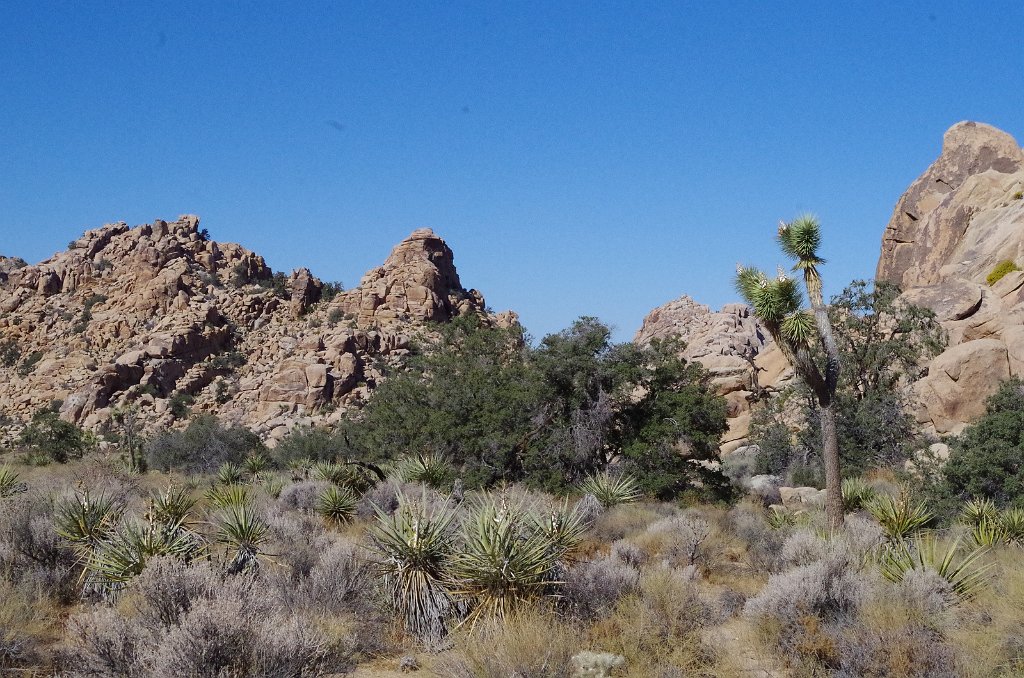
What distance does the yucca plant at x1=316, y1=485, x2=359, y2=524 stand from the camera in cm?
1413

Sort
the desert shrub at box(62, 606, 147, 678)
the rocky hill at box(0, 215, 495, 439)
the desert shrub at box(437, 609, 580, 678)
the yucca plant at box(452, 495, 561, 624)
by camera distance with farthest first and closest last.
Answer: the rocky hill at box(0, 215, 495, 439)
the yucca plant at box(452, 495, 561, 624)
the desert shrub at box(437, 609, 580, 678)
the desert shrub at box(62, 606, 147, 678)

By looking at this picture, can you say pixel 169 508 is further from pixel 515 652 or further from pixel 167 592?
pixel 515 652

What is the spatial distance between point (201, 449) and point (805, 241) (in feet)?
96.1

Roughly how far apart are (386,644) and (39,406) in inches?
2068

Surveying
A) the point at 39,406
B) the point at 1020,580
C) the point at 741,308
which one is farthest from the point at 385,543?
the point at 741,308

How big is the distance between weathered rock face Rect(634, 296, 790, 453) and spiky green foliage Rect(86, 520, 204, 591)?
20838 millimetres

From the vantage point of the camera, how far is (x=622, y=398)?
20297 millimetres

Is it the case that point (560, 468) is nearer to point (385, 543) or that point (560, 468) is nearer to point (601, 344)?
point (601, 344)

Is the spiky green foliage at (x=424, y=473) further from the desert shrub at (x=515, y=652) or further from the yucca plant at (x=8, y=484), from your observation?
the desert shrub at (x=515, y=652)

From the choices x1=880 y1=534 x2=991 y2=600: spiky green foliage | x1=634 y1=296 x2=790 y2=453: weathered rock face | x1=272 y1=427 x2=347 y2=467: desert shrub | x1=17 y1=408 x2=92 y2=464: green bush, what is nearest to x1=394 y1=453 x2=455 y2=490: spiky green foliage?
x1=880 y1=534 x2=991 y2=600: spiky green foliage

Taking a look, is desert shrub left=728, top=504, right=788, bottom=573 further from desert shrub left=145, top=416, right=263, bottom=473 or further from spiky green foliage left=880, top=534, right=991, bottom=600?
desert shrub left=145, top=416, right=263, bottom=473

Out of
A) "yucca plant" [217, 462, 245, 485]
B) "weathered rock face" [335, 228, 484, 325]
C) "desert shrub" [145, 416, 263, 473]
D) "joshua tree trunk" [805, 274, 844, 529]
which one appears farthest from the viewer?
"weathered rock face" [335, 228, 484, 325]

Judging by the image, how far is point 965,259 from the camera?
1399 inches

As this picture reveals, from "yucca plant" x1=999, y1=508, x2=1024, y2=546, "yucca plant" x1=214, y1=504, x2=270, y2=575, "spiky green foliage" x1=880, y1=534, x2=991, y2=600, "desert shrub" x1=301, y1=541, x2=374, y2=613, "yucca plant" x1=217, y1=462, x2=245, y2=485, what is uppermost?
"yucca plant" x1=217, y1=462, x2=245, y2=485
